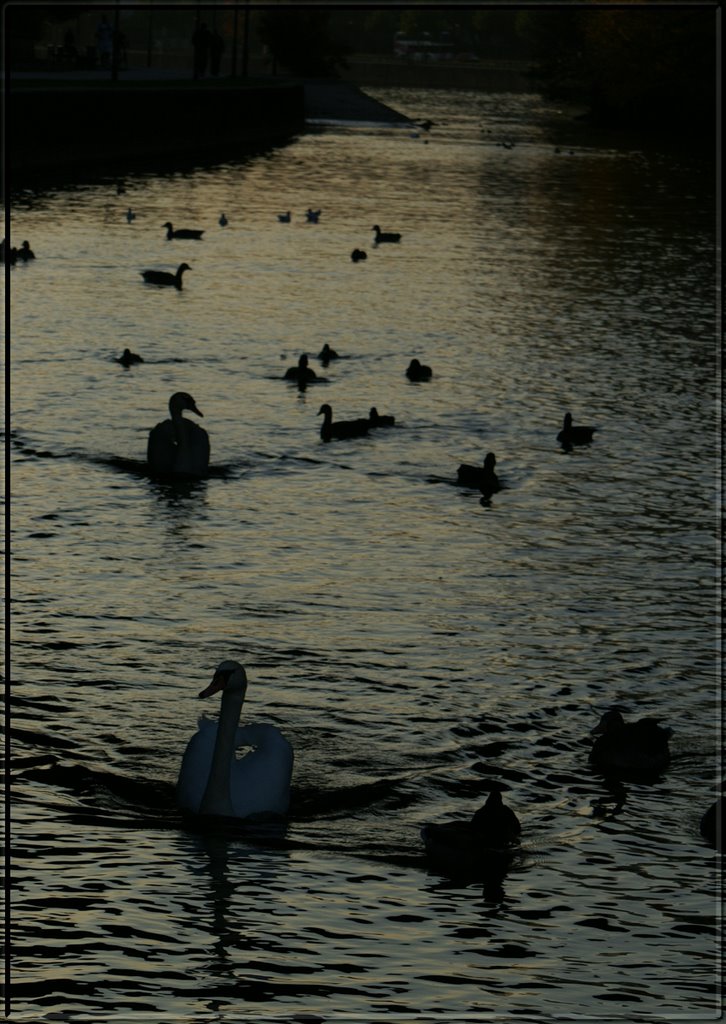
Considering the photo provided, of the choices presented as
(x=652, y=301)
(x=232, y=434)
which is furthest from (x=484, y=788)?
(x=652, y=301)

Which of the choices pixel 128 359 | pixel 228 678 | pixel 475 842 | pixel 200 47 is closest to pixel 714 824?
pixel 475 842

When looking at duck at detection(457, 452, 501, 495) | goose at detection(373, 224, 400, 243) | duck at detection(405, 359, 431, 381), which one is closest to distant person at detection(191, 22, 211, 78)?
goose at detection(373, 224, 400, 243)

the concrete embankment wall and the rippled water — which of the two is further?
the concrete embankment wall

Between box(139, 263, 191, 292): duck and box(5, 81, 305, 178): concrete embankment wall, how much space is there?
4.97 meters

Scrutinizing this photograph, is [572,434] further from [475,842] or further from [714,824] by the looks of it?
[475,842]

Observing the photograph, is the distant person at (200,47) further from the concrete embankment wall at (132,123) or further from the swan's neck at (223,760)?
the swan's neck at (223,760)

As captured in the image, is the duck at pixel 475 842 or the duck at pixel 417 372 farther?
the duck at pixel 417 372

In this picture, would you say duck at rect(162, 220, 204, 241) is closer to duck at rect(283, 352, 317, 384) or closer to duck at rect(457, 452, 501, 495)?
duck at rect(283, 352, 317, 384)

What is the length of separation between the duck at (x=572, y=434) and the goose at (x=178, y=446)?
3.87 m

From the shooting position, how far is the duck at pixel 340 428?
746 inches

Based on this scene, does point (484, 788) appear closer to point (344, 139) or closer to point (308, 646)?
point (308, 646)

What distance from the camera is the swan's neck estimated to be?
29.9 feet

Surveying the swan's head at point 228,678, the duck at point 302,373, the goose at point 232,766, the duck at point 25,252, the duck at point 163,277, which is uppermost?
the duck at point 25,252

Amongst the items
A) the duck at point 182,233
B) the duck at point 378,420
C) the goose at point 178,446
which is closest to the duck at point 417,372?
the duck at point 378,420
